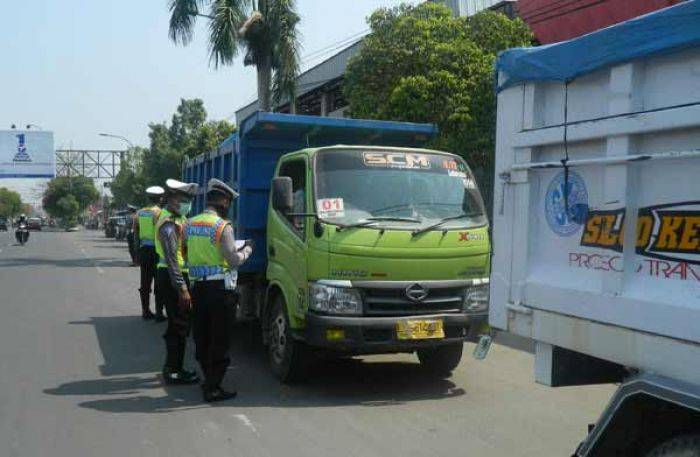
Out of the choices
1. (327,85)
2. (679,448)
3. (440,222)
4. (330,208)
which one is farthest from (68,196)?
(679,448)

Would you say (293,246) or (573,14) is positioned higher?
(573,14)

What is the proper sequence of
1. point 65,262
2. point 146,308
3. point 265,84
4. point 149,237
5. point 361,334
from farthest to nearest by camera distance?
point 65,262
point 265,84
point 146,308
point 149,237
point 361,334

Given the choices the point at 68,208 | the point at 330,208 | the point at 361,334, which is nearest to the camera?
the point at 361,334

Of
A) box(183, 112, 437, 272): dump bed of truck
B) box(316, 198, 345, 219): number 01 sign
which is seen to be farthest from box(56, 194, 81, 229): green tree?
box(316, 198, 345, 219): number 01 sign

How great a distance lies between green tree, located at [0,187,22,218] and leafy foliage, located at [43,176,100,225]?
105 feet

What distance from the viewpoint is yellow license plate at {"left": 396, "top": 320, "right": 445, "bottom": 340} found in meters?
6.04

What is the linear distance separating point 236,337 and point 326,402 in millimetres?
3492

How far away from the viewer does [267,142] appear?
8.05m

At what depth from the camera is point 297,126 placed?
25.2 feet

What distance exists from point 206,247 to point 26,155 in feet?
161

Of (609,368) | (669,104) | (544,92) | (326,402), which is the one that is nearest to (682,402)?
(609,368)

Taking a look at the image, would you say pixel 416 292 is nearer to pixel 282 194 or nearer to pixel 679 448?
pixel 282 194

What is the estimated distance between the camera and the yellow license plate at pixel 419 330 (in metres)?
6.04

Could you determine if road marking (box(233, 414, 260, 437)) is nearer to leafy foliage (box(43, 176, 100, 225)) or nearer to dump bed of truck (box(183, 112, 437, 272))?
dump bed of truck (box(183, 112, 437, 272))
